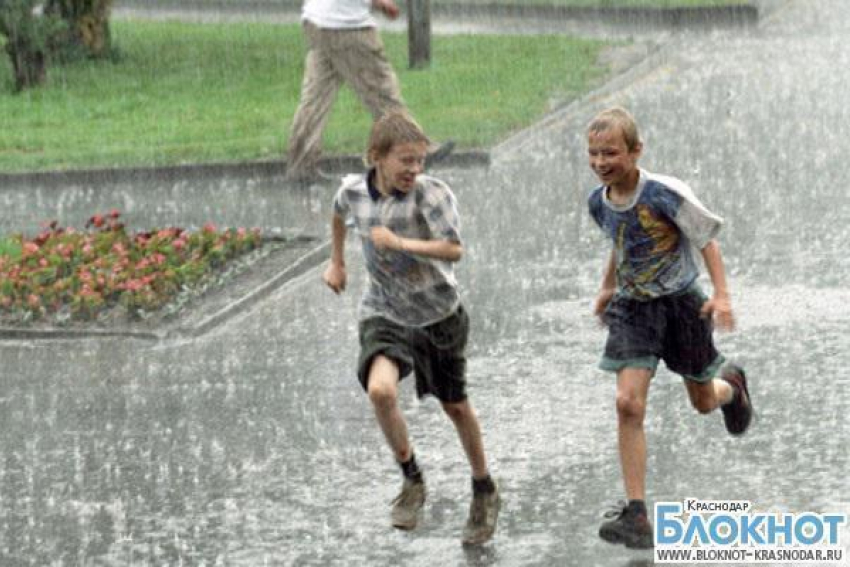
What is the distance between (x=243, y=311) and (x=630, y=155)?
4949 mm

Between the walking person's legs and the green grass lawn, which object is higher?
the walking person's legs

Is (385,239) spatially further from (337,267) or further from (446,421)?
(446,421)

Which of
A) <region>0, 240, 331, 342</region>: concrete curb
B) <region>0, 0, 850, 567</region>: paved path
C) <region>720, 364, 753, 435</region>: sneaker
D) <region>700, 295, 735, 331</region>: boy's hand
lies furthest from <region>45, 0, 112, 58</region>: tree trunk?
<region>700, 295, 735, 331</region>: boy's hand

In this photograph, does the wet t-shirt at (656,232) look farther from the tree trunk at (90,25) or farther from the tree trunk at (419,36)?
Answer: the tree trunk at (90,25)

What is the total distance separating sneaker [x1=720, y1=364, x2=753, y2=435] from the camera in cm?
945

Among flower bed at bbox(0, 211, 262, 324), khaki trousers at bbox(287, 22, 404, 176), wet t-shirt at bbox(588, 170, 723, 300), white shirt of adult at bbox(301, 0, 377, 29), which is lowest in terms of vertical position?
flower bed at bbox(0, 211, 262, 324)

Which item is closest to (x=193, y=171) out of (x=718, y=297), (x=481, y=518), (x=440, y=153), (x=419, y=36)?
(x=440, y=153)

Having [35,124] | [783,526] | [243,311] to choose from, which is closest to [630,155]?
[783,526]

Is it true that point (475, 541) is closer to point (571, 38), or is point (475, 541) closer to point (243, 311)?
point (243, 311)

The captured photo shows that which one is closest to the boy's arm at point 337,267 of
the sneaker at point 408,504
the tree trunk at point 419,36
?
the sneaker at point 408,504

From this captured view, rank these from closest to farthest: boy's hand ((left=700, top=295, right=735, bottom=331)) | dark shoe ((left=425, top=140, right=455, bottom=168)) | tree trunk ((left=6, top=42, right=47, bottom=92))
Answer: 1. boy's hand ((left=700, top=295, right=735, bottom=331))
2. dark shoe ((left=425, top=140, right=455, bottom=168))
3. tree trunk ((left=6, top=42, right=47, bottom=92))

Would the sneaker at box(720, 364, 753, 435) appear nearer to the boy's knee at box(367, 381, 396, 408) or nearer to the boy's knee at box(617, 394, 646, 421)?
the boy's knee at box(617, 394, 646, 421)

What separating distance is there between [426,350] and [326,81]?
8.58 metres

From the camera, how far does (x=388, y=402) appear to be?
8578mm
